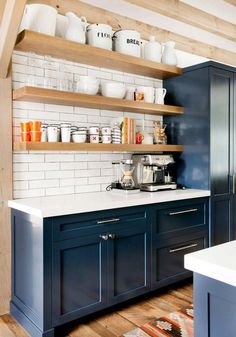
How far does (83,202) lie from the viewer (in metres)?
2.46

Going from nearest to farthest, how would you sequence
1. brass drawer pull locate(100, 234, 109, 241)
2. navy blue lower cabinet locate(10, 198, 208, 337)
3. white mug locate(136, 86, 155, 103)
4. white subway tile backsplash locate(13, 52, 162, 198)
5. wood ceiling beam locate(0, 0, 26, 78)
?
wood ceiling beam locate(0, 0, 26, 78)
navy blue lower cabinet locate(10, 198, 208, 337)
brass drawer pull locate(100, 234, 109, 241)
white subway tile backsplash locate(13, 52, 162, 198)
white mug locate(136, 86, 155, 103)

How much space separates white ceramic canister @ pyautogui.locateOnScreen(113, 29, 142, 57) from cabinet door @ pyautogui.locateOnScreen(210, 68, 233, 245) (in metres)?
0.83

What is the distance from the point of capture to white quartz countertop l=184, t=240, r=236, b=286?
1.00 metres

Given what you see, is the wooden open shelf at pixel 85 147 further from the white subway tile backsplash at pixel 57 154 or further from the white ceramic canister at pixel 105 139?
the white subway tile backsplash at pixel 57 154

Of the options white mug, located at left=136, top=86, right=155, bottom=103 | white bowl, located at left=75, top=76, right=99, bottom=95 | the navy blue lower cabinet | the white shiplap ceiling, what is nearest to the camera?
the navy blue lower cabinet

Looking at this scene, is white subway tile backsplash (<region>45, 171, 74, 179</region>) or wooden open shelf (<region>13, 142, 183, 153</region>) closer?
wooden open shelf (<region>13, 142, 183, 153</region>)

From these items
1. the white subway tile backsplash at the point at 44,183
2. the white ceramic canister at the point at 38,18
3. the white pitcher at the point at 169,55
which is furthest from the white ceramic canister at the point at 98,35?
the white subway tile backsplash at the point at 44,183

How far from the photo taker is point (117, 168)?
10.8ft

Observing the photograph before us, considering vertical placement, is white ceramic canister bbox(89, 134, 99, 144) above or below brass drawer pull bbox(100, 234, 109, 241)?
above

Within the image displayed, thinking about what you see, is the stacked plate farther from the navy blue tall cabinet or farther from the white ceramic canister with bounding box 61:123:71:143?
the navy blue tall cabinet

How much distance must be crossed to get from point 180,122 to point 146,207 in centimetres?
123

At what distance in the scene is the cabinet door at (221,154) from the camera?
10.6 feet

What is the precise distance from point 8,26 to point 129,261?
1943mm

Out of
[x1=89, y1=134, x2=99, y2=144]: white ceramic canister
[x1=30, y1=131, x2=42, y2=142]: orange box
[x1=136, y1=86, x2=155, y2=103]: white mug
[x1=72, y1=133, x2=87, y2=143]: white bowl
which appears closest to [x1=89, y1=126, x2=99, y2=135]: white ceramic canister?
[x1=89, y1=134, x2=99, y2=144]: white ceramic canister
